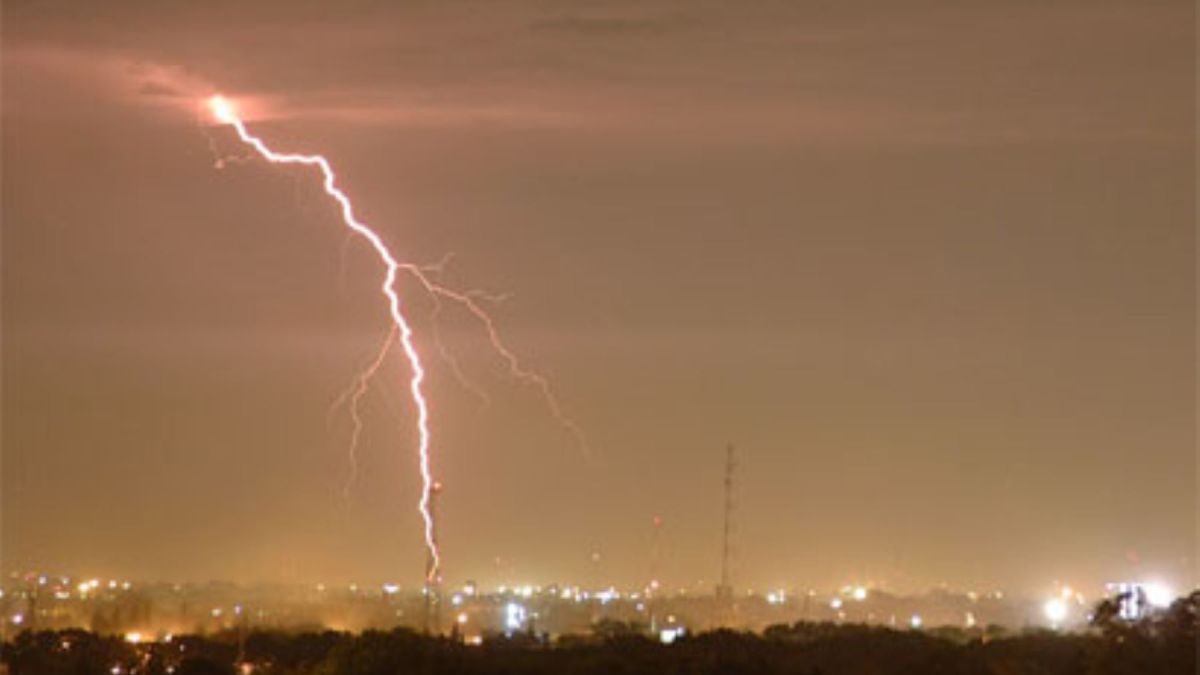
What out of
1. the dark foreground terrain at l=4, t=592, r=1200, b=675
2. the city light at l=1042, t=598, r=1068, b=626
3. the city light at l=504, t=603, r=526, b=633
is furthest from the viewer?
the city light at l=1042, t=598, r=1068, b=626

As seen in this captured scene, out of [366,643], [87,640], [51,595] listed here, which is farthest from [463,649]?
[51,595]

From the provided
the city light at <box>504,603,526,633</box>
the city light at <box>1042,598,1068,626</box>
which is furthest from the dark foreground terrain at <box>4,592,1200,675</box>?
the city light at <box>1042,598,1068,626</box>

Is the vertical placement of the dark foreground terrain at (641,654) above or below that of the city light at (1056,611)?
below

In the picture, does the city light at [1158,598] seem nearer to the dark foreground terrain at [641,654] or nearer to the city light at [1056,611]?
the dark foreground terrain at [641,654]

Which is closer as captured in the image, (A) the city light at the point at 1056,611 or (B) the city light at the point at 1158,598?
(B) the city light at the point at 1158,598

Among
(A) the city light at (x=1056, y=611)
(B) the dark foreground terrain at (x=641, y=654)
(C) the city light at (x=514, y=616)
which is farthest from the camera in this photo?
(A) the city light at (x=1056, y=611)

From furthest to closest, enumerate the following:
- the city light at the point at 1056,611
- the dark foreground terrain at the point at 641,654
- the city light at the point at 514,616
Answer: the city light at the point at 1056,611, the city light at the point at 514,616, the dark foreground terrain at the point at 641,654

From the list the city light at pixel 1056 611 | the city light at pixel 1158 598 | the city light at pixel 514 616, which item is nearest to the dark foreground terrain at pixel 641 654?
the city light at pixel 1158 598

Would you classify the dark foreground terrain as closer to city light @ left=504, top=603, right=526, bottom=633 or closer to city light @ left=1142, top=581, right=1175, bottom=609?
city light @ left=1142, top=581, right=1175, bottom=609

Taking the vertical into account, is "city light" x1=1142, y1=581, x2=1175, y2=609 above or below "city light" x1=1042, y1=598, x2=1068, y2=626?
below
